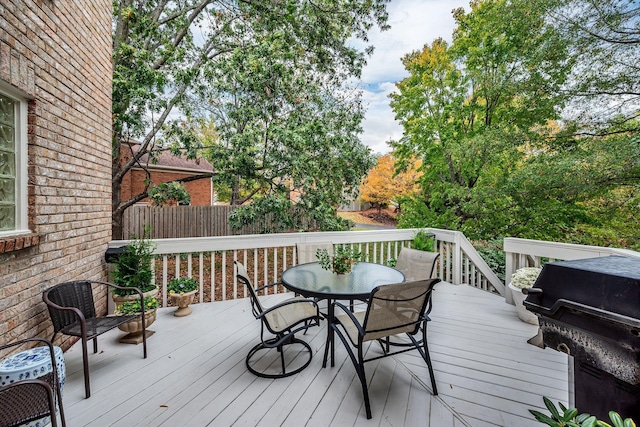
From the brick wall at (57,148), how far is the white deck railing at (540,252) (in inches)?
189

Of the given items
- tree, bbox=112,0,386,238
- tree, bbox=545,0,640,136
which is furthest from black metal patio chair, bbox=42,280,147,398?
tree, bbox=545,0,640,136

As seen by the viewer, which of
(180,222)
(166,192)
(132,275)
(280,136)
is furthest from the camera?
(180,222)

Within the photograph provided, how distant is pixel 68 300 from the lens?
224cm

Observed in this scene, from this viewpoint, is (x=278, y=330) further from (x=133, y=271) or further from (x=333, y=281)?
(x=133, y=271)

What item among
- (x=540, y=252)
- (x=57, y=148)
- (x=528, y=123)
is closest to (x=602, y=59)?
(x=528, y=123)

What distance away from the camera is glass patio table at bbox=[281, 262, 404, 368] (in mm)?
2186

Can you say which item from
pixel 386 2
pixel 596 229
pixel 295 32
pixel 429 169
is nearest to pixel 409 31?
pixel 386 2

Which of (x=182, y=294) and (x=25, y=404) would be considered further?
(x=182, y=294)

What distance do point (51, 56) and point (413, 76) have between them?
6941 mm

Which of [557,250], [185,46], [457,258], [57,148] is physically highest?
[185,46]

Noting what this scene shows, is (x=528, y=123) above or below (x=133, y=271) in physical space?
above

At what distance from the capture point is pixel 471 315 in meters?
3.30

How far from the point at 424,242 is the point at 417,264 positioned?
1190 millimetres

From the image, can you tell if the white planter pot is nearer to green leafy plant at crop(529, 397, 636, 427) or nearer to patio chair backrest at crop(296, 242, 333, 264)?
patio chair backrest at crop(296, 242, 333, 264)
